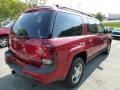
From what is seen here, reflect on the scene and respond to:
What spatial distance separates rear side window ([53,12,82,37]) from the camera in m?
3.60

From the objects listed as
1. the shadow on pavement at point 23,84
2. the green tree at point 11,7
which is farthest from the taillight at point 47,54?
the green tree at point 11,7

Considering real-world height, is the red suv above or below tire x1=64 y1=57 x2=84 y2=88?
above

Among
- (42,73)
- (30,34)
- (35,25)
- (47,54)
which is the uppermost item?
(35,25)

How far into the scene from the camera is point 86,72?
18.2 ft

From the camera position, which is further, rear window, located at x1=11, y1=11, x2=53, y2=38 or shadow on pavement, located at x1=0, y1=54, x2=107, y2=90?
shadow on pavement, located at x1=0, y1=54, x2=107, y2=90

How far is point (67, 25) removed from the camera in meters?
3.90

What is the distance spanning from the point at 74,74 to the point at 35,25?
1.49 m

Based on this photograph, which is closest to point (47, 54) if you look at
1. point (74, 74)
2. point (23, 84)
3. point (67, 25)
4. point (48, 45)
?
point (48, 45)

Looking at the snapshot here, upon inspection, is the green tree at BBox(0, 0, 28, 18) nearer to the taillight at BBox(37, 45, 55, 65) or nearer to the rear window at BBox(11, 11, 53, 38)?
the rear window at BBox(11, 11, 53, 38)

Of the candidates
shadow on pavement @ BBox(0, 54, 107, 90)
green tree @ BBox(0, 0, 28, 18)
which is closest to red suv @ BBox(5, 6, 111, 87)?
shadow on pavement @ BBox(0, 54, 107, 90)

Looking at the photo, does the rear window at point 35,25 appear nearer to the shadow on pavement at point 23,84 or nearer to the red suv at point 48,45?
the red suv at point 48,45

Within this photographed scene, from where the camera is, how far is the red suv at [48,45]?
3393 mm

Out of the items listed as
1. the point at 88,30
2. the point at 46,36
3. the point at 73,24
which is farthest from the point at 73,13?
the point at 46,36

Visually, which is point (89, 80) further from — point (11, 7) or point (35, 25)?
point (11, 7)
